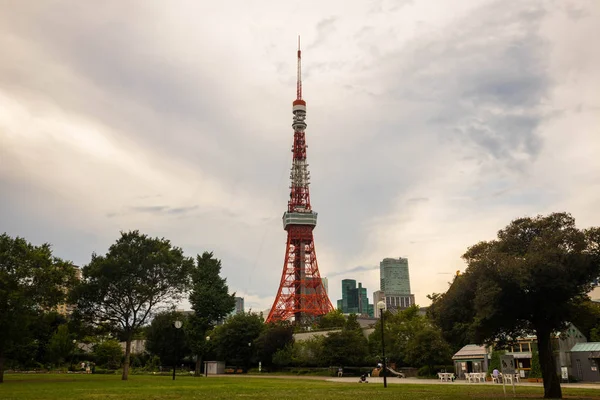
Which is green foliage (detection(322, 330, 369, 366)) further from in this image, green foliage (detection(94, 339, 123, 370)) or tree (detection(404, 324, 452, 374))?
green foliage (detection(94, 339, 123, 370))

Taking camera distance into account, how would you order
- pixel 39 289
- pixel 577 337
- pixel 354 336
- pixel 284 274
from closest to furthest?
pixel 39 289
pixel 577 337
pixel 354 336
pixel 284 274

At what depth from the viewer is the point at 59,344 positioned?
71.8 m

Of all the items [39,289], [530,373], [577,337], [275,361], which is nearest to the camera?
[39,289]

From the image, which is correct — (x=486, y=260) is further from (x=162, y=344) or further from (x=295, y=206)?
(x=295, y=206)

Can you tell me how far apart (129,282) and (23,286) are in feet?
29.2

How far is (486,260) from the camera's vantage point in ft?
70.7

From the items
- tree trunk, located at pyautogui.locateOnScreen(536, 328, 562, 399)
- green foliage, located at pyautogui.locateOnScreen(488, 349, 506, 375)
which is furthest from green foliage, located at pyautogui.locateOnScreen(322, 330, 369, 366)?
tree trunk, located at pyautogui.locateOnScreen(536, 328, 562, 399)

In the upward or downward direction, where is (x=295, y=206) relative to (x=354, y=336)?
upward

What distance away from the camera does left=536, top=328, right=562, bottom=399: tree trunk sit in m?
22.2

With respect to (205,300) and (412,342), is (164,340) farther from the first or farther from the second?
(412,342)

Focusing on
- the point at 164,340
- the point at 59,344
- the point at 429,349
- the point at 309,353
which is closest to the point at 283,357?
the point at 309,353

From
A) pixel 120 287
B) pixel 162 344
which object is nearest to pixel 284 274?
pixel 162 344

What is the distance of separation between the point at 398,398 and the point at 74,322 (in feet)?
119

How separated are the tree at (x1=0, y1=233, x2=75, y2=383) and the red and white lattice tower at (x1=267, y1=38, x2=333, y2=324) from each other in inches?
2293
